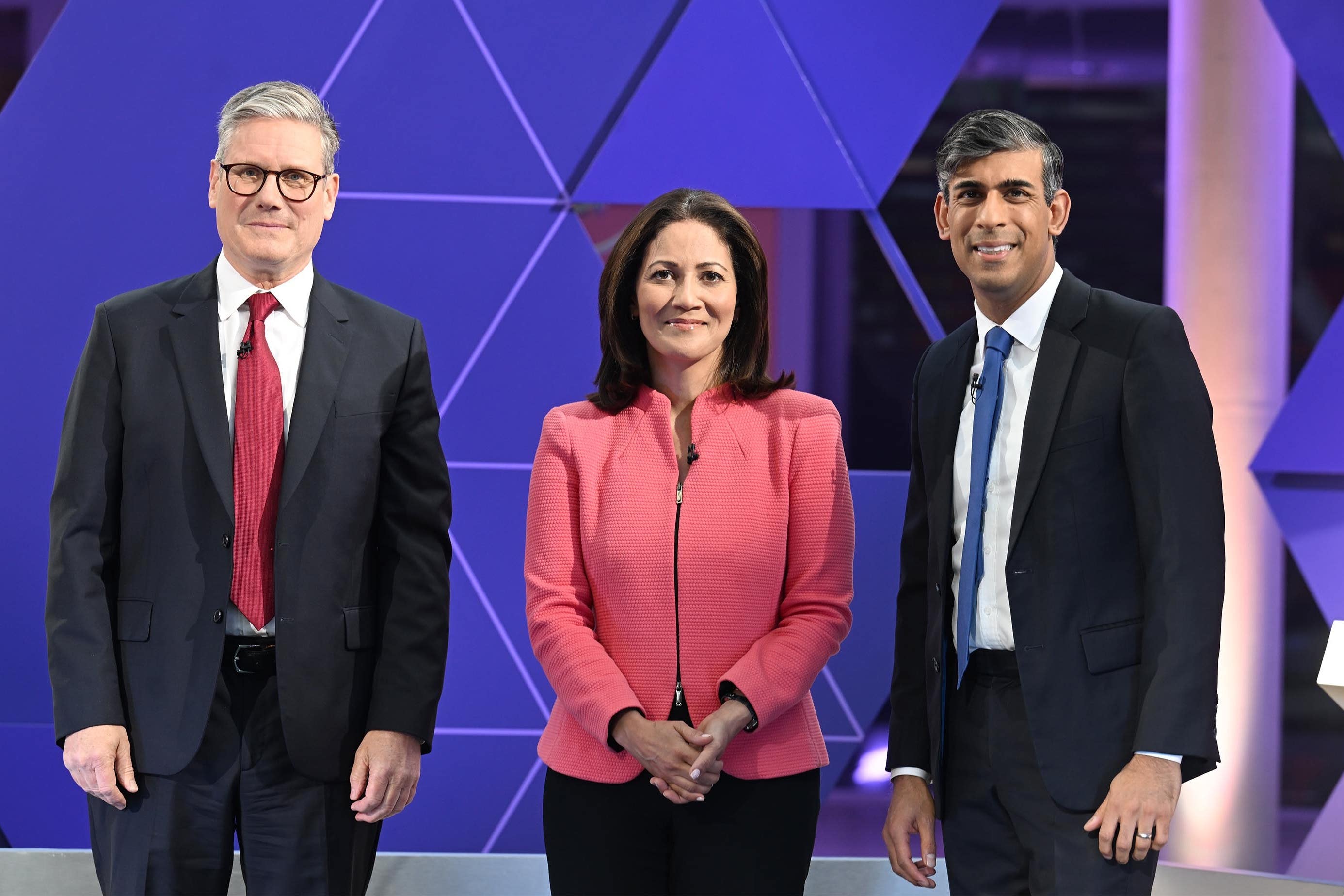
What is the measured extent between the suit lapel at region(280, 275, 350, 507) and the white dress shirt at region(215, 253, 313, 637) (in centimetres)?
2

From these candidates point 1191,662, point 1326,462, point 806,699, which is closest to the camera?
point 1191,662

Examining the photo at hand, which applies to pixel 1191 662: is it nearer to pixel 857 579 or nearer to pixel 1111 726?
pixel 1111 726

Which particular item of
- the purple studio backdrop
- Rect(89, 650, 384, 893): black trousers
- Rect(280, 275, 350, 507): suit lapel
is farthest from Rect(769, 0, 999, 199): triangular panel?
Rect(89, 650, 384, 893): black trousers

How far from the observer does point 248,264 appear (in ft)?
7.63

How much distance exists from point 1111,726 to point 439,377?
236 cm

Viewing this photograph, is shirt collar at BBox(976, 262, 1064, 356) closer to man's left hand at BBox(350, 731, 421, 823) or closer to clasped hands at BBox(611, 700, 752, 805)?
clasped hands at BBox(611, 700, 752, 805)

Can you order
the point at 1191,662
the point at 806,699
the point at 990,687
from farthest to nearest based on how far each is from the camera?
the point at 806,699 < the point at 990,687 < the point at 1191,662

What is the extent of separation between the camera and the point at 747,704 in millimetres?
2150

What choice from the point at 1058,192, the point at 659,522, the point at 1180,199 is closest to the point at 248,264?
the point at 659,522

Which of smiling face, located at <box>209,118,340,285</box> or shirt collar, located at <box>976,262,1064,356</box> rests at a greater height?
smiling face, located at <box>209,118,340,285</box>

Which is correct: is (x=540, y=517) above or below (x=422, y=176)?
below

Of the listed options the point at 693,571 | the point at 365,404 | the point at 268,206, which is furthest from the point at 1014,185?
the point at 268,206

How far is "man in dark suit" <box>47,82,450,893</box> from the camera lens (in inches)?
84.9

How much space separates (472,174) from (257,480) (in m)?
1.80
